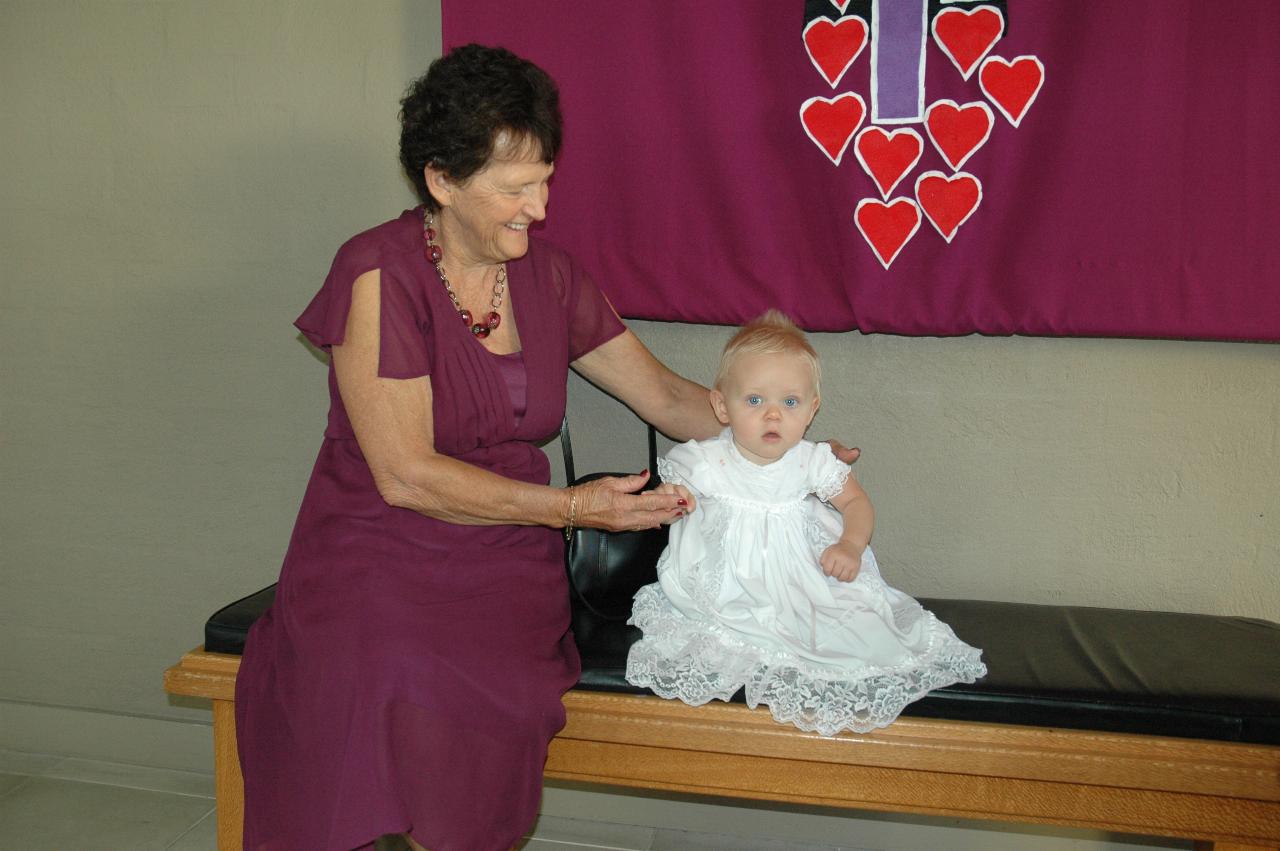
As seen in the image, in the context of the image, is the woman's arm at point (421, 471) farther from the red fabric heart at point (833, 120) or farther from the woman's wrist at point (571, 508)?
the red fabric heart at point (833, 120)

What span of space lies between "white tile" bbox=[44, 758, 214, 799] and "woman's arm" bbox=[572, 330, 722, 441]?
63.1 inches

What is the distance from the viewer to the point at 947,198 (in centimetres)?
226

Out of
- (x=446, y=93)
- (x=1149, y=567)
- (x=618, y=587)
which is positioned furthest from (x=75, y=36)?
(x=1149, y=567)

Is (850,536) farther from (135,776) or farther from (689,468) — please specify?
(135,776)

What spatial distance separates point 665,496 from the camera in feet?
6.57

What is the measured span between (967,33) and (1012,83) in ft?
0.44

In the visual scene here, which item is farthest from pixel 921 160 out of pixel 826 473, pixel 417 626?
pixel 417 626

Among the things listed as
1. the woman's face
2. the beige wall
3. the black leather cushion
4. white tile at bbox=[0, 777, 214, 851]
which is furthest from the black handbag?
white tile at bbox=[0, 777, 214, 851]

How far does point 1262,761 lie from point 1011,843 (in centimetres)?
84

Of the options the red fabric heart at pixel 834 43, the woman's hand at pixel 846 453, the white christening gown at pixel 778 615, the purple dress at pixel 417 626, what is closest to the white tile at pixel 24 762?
the purple dress at pixel 417 626

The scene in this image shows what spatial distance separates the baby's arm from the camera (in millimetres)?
1987

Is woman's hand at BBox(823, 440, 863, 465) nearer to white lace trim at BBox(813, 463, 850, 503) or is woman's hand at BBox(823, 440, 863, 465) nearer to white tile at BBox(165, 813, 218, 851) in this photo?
white lace trim at BBox(813, 463, 850, 503)

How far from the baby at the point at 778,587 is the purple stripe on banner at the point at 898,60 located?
1.71 feet

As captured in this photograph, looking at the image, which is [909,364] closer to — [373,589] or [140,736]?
[373,589]
